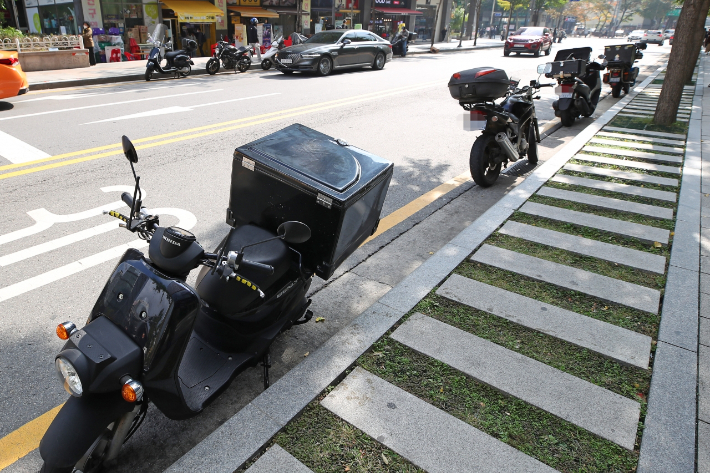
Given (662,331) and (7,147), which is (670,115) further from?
(7,147)

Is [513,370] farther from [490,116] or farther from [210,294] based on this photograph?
→ [490,116]

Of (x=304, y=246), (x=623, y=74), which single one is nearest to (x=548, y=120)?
(x=623, y=74)

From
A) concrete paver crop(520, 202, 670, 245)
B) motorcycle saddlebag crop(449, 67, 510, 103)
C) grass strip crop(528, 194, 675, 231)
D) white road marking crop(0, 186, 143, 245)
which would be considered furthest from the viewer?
motorcycle saddlebag crop(449, 67, 510, 103)

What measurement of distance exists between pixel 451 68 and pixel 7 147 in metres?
17.1

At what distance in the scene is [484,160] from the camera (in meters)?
6.11

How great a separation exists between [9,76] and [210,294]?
31.8ft

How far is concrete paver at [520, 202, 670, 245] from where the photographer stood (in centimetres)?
487

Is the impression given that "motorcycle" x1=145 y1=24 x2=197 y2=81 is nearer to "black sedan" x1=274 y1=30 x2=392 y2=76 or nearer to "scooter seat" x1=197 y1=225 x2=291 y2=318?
"black sedan" x1=274 y1=30 x2=392 y2=76

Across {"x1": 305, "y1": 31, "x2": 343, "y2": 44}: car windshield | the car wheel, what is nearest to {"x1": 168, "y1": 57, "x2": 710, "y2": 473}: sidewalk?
{"x1": 305, "y1": 31, "x2": 343, "y2": 44}: car windshield

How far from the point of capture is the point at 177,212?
16.8 feet

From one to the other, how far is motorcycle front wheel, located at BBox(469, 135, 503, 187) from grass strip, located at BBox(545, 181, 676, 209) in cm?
74

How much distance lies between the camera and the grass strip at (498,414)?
2398 mm

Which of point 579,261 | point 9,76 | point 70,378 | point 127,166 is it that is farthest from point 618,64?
point 70,378

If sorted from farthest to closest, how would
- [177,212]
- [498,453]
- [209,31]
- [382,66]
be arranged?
[209,31] < [382,66] < [177,212] < [498,453]
